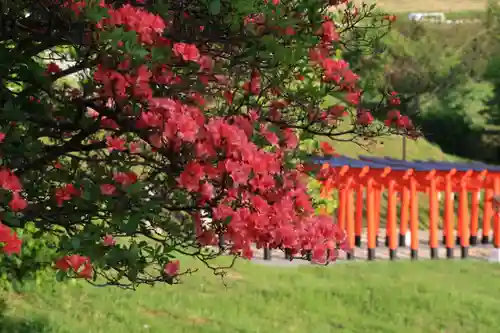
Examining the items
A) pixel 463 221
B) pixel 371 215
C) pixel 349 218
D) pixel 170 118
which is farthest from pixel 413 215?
pixel 170 118

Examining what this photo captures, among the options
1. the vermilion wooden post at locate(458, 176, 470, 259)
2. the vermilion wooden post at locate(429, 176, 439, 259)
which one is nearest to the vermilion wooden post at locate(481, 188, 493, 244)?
the vermilion wooden post at locate(458, 176, 470, 259)

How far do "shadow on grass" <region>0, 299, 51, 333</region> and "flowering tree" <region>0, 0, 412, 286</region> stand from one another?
3.61 metres

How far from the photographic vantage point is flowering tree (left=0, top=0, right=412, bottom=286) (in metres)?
3.73

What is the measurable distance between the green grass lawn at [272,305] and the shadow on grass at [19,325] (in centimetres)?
1

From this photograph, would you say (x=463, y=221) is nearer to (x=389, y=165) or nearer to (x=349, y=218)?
(x=389, y=165)

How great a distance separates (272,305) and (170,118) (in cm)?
798

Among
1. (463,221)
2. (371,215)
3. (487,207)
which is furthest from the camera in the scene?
(487,207)

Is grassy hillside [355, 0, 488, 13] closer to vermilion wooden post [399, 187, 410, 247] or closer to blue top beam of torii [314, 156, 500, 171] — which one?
blue top beam of torii [314, 156, 500, 171]

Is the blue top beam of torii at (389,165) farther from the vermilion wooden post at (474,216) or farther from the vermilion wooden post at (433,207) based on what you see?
the vermilion wooden post at (474,216)

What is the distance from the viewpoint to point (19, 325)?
8.47 m

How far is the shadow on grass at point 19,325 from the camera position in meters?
8.22

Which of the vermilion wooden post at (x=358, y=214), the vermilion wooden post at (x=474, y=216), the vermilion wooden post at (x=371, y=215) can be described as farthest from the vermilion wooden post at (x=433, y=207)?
the vermilion wooden post at (x=474, y=216)

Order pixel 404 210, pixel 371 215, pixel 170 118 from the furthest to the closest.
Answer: pixel 404 210, pixel 371 215, pixel 170 118

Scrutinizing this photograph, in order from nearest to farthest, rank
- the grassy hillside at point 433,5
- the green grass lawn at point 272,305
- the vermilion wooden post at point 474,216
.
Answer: the green grass lawn at point 272,305
the vermilion wooden post at point 474,216
the grassy hillside at point 433,5
